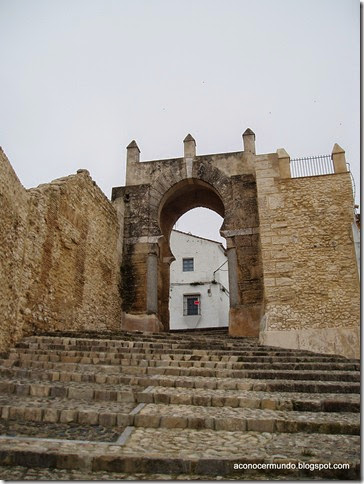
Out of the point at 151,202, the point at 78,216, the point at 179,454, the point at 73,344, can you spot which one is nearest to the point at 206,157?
the point at 151,202

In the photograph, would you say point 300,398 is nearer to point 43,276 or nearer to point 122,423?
point 122,423

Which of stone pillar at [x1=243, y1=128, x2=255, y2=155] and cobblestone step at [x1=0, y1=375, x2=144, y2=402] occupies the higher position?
stone pillar at [x1=243, y1=128, x2=255, y2=155]

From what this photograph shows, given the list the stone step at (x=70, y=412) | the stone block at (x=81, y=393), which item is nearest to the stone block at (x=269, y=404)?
the stone step at (x=70, y=412)

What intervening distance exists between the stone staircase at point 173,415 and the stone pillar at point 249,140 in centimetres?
770

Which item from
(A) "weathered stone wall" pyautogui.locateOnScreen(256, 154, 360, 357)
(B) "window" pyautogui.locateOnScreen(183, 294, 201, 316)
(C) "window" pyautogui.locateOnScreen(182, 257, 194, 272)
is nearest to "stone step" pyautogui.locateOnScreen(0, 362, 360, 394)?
(A) "weathered stone wall" pyautogui.locateOnScreen(256, 154, 360, 357)

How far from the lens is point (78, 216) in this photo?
930cm

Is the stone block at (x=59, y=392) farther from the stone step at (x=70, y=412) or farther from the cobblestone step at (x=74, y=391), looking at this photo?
the stone step at (x=70, y=412)

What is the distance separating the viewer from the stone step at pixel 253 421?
325 cm

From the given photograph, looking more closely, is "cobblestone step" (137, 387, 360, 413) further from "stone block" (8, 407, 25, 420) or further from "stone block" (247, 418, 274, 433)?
"stone block" (8, 407, 25, 420)

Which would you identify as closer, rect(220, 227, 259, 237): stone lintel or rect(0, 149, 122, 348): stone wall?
rect(0, 149, 122, 348): stone wall

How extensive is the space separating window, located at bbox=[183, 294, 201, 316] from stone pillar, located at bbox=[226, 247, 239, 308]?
1528 centimetres

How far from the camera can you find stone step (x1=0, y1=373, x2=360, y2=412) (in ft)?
12.5

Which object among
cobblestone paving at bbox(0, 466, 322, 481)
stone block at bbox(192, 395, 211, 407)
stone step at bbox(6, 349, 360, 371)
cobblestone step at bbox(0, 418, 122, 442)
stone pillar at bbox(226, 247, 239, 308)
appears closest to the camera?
cobblestone paving at bbox(0, 466, 322, 481)

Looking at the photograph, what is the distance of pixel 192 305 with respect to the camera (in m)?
26.9
